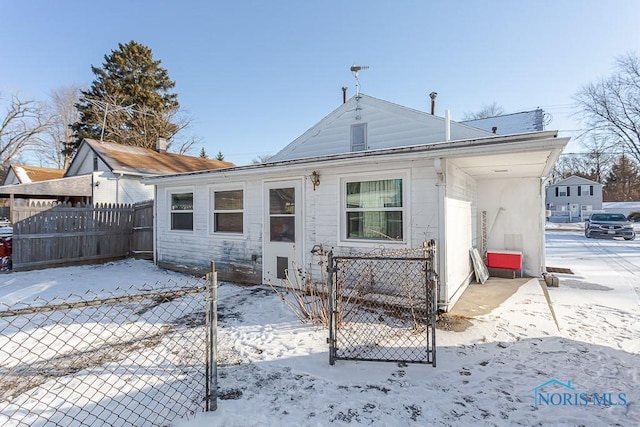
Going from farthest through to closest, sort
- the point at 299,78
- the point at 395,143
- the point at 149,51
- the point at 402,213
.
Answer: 1. the point at 149,51
2. the point at 299,78
3. the point at 395,143
4. the point at 402,213

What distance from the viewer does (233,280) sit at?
754 centimetres

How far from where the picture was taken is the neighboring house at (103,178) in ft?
40.8

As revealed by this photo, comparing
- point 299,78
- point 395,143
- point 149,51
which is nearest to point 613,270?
point 395,143

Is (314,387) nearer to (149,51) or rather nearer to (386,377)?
(386,377)

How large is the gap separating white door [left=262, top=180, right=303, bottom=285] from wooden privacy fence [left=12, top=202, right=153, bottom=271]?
18.3 feet

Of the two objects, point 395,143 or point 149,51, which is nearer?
point 395,143

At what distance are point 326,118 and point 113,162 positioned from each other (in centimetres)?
1025

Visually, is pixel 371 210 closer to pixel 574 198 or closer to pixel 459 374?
pixel 459 374

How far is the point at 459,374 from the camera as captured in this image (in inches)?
126

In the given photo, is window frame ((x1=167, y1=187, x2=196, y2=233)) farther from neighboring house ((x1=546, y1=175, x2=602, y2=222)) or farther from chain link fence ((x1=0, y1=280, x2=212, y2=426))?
neighboring house ((x1=546, y1=175, x2=602, y2=222))

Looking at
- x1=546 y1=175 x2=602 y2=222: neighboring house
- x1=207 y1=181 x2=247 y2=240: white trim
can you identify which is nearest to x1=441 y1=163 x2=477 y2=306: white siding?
x1=207 y1=181 x2=247 y2=240: white trim

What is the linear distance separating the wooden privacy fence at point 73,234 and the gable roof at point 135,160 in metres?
4.86

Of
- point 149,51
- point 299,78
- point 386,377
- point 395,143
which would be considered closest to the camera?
point 386,377

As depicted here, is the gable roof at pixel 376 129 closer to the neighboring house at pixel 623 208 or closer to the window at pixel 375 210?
the window at pixel 375 210
